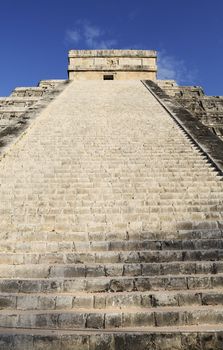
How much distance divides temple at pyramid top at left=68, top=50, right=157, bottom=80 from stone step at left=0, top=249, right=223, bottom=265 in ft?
50.3

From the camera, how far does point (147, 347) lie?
3176 mm

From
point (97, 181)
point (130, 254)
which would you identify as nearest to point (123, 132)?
point (97, 181)

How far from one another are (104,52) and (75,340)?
703 inches

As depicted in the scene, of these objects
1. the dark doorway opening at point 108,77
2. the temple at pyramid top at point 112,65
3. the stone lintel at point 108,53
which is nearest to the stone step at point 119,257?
the temple at pyramid top at point 112,65

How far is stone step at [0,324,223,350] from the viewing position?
3.19 m

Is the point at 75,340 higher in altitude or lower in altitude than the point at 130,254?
lower

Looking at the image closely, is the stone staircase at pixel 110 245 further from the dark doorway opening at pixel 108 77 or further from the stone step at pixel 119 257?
the dark doorway opening at pixel 108 77

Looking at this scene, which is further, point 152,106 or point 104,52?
point 104,52

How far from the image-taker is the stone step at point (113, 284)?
4004 mm

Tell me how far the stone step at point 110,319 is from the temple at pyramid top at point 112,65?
1634 cm

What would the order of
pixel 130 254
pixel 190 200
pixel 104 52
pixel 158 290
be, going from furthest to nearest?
pixel 104 52 → pixel 190 200 → pixel 130 254 → pixel 158 290

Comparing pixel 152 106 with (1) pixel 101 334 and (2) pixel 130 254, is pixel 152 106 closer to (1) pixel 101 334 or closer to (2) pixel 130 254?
(2) pixel 130 254

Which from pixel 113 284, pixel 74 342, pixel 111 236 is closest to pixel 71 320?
pixel 74 342

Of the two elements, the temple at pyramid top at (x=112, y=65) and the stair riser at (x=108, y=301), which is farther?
the temple at pyramid top at (x=112, y=65)
